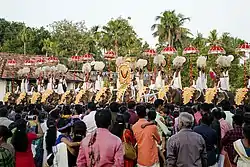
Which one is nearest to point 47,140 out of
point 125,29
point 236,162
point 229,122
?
point 236,162

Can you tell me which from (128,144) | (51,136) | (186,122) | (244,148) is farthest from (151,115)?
(244,148)

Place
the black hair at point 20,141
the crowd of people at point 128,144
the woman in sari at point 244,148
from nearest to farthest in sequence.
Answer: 1. the crowd of people at point 128,144
2. the woman in sari at point 244,148
3. the black hair at point 20,141

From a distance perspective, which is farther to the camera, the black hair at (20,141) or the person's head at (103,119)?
the black hair at (20,141)

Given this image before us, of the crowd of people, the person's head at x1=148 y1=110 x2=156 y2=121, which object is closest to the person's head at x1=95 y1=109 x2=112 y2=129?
the crowd of people

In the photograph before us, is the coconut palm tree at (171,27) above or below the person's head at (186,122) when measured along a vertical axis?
above

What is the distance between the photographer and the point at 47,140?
6.60 meters

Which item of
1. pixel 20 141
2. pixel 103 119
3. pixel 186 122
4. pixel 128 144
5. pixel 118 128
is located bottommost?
pixel 128 144

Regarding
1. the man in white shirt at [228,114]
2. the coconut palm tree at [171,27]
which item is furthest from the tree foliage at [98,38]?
the man in white shirt at [228,114]

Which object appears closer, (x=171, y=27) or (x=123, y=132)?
(x=123, y=132)

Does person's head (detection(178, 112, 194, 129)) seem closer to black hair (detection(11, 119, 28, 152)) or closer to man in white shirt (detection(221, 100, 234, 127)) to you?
black hair (detection(11, 119, 28, 152))

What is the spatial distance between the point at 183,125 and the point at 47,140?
2210 mm

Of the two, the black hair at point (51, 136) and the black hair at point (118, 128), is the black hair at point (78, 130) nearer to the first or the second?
the black hair at point (118, 128)

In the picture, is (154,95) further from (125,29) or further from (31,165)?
(125,29)

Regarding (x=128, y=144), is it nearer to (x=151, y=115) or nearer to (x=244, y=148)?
(x=151, y=115)
